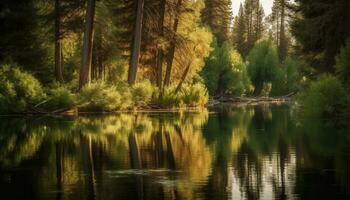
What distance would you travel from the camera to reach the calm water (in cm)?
1144

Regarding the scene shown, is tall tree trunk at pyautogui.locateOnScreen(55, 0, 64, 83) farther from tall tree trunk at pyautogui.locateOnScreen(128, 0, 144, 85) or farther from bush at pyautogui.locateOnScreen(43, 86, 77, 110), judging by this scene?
bush at pyautogui.locateOnScreen(43, 86, 77, 110)

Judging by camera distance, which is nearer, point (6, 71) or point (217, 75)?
point (6, 71)

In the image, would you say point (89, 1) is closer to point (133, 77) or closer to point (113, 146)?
point (133, 77)

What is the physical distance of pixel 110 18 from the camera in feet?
168

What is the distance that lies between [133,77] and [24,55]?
843cm

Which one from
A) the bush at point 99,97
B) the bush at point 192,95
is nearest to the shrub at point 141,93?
the bush at point 99,97

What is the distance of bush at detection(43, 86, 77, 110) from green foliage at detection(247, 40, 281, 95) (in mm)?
67173

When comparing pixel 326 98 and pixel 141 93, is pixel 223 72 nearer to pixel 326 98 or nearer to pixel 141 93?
pixel 141 93

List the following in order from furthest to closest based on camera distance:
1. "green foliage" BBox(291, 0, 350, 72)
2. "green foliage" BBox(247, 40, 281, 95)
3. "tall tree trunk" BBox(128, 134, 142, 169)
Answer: "green foliage" BBox(247, 40, 281, 95) → "green foliage" BBox(291, 0, 350, 72) → "tall tree trunk" BBox(128, 134, 142, 169)

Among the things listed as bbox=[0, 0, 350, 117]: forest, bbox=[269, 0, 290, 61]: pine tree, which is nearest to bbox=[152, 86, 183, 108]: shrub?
bbox=[0, 0, 350, 117]: forest

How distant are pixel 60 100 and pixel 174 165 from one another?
82.9ft

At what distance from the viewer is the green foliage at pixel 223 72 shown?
279 feet

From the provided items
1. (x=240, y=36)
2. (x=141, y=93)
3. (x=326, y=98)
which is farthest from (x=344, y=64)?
(x=240, y=36)

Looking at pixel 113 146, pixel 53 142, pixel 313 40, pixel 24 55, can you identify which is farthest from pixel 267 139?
pixel 24 55
